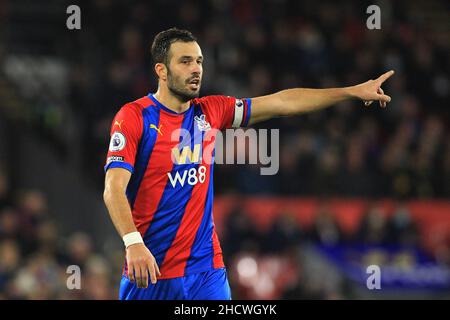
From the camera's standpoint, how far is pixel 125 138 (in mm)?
6000

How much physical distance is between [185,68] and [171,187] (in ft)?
2.64

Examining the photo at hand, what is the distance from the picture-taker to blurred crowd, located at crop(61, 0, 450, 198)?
14.7 metres

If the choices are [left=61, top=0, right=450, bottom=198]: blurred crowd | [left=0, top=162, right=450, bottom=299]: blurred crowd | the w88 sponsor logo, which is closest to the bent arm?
the w88 sponsor logo

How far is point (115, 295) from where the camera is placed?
11.8m

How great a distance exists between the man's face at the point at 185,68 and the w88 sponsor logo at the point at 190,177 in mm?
494

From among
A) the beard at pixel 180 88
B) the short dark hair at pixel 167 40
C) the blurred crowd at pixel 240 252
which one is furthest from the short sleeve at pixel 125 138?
the blurred crowd at pixel 240 252

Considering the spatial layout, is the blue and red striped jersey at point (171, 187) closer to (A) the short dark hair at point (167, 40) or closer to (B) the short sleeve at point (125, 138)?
(B) the short sleeve at point (125, 138)

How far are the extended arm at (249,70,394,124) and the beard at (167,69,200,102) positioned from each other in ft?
1.94

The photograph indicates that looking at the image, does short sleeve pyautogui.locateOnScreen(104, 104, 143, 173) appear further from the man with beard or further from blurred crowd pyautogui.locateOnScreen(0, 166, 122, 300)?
blurred crowd pyautogui.locateOnScreen(0, 166, 122, 300)

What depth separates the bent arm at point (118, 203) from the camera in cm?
559

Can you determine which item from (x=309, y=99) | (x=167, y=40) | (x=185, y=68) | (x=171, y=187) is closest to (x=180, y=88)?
(x=185, y=68)

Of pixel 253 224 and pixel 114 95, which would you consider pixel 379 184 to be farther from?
pixel 114 95
